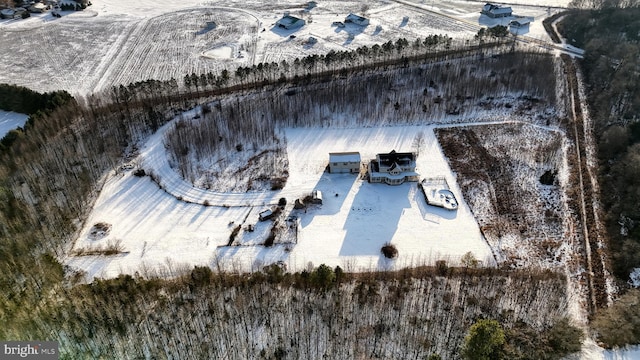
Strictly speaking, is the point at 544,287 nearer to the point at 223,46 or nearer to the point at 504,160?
the point at 504,160

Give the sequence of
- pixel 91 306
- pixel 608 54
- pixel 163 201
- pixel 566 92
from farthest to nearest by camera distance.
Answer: pixel 608 54 < pixel 566 92 < pixel 163 201 < pixel 91 306

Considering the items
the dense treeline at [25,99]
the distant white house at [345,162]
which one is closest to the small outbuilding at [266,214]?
the distant white house at [345,162]

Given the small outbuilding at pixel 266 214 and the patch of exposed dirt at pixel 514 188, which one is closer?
the patch of exposed dirt at pixel 514 188

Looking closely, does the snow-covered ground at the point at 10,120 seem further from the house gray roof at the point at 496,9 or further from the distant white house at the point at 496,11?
the house gray roof at the point at 496,9

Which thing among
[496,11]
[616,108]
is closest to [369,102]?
[616,108]

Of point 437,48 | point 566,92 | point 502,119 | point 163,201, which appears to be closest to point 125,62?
point 163,201

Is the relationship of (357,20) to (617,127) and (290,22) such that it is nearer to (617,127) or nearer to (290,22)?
(290,22)

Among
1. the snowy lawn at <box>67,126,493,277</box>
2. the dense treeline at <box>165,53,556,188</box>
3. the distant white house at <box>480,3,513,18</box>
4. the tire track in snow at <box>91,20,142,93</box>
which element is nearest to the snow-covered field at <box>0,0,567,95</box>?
the tire track in snow at <box>91,20,142,93</box>

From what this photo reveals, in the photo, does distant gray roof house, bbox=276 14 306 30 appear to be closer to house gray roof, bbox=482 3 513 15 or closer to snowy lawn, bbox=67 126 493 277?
house gray roof, bbox=482 3 513 15
